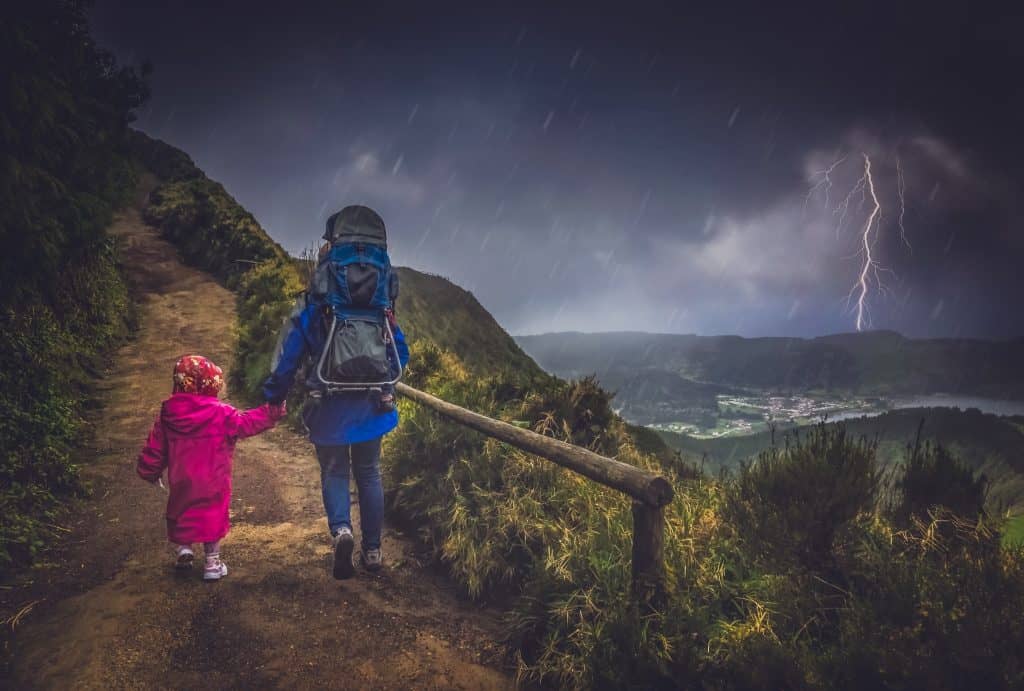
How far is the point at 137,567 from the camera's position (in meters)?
3.90

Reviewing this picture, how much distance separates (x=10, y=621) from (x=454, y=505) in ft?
9.80

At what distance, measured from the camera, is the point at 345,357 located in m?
3.38

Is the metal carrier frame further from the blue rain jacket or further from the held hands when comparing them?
the held hands

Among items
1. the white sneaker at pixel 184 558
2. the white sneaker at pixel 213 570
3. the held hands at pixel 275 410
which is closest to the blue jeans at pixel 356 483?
the held hands at pixel 275 410

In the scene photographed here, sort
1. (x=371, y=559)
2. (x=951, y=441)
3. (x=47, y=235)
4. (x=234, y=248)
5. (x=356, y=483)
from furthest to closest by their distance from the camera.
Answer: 1. (x=234, y=248)
2. (x=47, y=235)
3. (x=371, y=559)
4. (x=356, y=483)
5. (x=951, y=441)

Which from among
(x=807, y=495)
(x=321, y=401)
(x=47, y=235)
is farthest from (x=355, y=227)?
(x=47, y=235)

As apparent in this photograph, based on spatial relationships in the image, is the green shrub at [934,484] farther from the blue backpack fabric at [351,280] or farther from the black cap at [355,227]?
the black cap at [355,227]

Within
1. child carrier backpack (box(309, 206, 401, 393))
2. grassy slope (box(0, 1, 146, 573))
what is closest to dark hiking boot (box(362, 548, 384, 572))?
child carrier backpack (box(309, 206, 401, 393))

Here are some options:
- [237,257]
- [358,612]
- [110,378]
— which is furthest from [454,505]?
[237,257]

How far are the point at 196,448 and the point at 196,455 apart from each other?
5 cm

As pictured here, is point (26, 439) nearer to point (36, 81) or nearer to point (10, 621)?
point (10, 621)

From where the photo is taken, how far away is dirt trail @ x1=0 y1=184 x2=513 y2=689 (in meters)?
2.82

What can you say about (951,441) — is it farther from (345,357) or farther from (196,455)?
(196,455)

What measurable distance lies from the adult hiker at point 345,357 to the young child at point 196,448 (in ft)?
1.14
